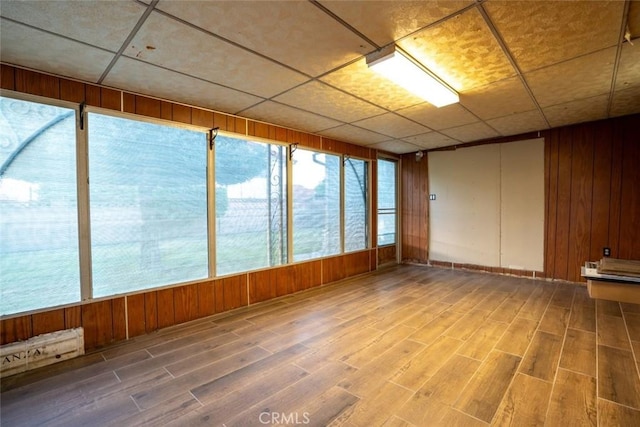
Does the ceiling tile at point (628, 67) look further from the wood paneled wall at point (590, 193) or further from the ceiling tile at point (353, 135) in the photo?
the ceiling tile at point (353, 135)

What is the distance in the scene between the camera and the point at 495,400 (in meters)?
1.83

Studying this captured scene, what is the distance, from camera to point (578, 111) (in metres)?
3.66

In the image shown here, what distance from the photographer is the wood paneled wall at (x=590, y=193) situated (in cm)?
400

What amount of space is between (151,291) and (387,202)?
4.71 metres

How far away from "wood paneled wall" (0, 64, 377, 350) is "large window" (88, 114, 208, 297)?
0.14 m

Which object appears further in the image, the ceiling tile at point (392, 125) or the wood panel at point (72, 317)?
the ceiling tile at point (392, 125)

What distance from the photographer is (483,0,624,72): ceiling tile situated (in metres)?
1.67

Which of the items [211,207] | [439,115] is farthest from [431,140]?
[211,207]

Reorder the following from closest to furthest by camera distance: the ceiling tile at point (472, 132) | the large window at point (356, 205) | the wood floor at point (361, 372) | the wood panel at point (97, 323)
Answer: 1. the wood floor at point (361, 372)
2. the wood panel at point (97, 323)
3. the ceiling tile at point (472, 132)
4. the large window at point (356, 205)

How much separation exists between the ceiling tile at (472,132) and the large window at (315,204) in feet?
6.27

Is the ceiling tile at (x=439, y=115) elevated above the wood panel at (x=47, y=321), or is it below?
above

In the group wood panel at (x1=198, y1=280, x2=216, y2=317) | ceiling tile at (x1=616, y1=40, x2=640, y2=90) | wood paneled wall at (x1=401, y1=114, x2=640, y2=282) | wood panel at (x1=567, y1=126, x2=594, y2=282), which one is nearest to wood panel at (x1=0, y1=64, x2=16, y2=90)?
wood panel at (x1=198, y1=280, x2=216, y2=317)

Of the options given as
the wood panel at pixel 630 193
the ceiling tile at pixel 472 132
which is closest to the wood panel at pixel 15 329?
the ceiling tile at pixel 472 132

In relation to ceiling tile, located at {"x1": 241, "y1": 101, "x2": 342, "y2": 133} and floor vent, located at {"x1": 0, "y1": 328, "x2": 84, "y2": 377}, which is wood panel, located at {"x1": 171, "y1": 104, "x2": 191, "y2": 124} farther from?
floor vent, located at {"x1": 0, "y1": 328, "x2": 84, "y2": 377}
